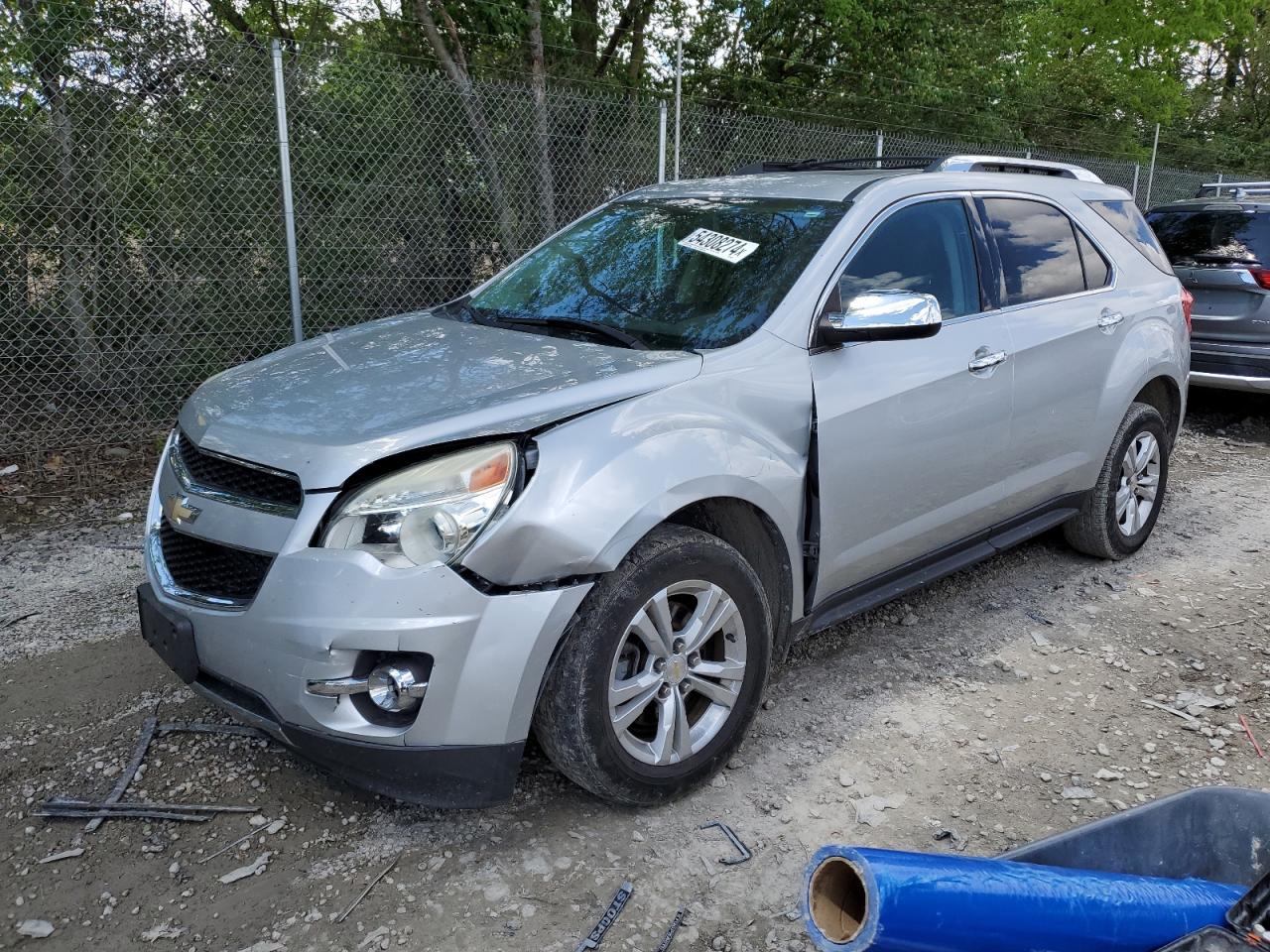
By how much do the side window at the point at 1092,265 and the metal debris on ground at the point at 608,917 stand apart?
3.31 metres

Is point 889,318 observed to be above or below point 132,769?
above

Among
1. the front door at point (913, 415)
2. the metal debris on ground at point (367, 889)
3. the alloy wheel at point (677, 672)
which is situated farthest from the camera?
the front door at point (913, 415)

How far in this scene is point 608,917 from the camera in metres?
2.54

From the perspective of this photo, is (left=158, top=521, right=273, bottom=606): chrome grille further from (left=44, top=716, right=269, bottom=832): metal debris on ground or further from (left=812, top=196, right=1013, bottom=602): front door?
(left=812, top=196, right=1013, bottom=602): front door

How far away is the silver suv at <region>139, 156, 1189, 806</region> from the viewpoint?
249cm

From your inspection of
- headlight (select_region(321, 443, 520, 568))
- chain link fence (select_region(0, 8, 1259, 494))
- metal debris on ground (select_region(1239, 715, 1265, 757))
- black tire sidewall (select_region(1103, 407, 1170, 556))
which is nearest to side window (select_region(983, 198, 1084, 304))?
black tire sidewall (select_region(1103, 407, 1170, 556))

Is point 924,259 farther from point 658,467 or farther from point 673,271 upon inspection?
point 658,467

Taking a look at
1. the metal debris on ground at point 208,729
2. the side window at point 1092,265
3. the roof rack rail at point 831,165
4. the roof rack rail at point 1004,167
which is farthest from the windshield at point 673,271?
the metal debris on ground at point 208,729

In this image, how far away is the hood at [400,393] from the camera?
2.57 m

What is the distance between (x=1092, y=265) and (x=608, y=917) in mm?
3570

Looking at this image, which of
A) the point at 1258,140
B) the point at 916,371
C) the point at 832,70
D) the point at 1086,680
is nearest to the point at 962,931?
the point at 916,371

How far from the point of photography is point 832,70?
13070mm

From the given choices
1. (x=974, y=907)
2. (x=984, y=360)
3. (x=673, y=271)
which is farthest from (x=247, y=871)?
(x=984, y=360)

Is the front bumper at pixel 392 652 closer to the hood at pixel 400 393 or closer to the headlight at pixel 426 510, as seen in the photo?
the headlight at pixel 426 510
